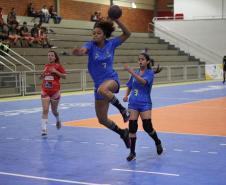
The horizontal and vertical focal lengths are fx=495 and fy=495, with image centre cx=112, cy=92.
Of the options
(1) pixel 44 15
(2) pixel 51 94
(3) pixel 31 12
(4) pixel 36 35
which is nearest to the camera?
(2) pixel 51 94

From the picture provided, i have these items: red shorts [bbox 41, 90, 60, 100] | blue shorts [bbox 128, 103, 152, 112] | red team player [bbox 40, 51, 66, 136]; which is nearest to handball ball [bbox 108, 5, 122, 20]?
blue shorts [bbox 128, 103, 152, 112]

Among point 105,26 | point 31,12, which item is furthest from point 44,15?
point 105,26

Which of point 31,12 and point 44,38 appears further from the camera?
point 31,12

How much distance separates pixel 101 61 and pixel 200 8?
3519cm

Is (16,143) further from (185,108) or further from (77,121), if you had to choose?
(185,108)

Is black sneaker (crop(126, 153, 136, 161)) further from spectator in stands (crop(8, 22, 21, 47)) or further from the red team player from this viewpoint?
spectator in stands (crop(8, 22, 21, 47))

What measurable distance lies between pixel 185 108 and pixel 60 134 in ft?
21.0

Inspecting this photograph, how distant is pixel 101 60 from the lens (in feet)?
24.6

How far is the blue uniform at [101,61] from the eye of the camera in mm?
Result: 7492

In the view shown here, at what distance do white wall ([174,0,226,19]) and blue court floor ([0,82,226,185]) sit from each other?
3074 cm

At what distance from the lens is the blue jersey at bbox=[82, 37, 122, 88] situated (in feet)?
24.6

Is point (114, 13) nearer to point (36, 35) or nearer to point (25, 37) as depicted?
point (25, 37)

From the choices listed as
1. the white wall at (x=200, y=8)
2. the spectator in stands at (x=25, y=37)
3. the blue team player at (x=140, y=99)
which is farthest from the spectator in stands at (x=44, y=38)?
the blue team player at (x=140, y=99)

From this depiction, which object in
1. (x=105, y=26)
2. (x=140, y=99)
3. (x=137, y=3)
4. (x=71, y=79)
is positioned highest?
(x=137, y=3)
